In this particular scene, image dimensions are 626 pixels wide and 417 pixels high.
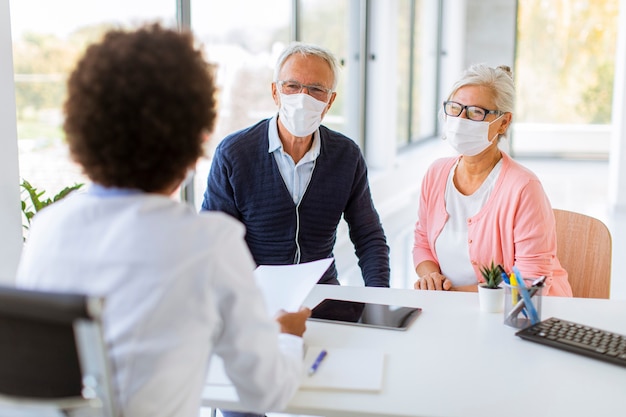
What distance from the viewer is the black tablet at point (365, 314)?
1.66 metres

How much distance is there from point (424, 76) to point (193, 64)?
8136 mm

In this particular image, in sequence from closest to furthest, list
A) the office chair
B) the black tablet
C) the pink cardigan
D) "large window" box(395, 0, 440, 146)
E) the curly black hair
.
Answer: the office chair
the curly black hair
the black tablet
the pink cardigan
"large window" box(395, 0, 440, 146)

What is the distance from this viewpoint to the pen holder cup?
63.3 inches

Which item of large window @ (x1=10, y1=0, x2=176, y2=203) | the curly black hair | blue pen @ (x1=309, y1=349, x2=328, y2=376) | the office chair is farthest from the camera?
large window @ (x1=10, y1=0, x2=176, y2=203)

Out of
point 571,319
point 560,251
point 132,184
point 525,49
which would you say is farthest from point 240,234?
point 525,49

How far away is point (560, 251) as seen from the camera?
7.18ft

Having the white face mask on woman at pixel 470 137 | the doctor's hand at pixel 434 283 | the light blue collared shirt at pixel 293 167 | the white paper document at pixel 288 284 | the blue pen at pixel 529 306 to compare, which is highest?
the white face mask on woman at pixel 470 137

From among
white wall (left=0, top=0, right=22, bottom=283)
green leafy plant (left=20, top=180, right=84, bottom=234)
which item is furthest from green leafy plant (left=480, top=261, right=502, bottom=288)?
white wall (left=0, top=0, right=22, bottom=283)

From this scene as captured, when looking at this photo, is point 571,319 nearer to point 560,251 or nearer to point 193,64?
point 560,251

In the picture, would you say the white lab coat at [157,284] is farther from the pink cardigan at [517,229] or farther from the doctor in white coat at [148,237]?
the pink cardigan at [517,229]

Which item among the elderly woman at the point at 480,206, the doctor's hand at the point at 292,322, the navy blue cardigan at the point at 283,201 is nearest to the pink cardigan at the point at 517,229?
the elderly woman at the point at 480,206

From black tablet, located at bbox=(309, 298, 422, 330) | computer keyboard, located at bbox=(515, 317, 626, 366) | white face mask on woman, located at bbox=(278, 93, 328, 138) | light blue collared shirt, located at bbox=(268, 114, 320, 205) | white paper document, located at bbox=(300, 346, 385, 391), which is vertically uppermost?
white face mask on woman, located at bbox=(278, 93, 328, 138)

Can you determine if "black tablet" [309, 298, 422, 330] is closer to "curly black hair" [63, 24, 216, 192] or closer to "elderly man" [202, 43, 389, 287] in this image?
"elderly man" [202, 43, 389, 287]

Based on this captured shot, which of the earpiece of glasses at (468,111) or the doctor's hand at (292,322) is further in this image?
the earpiece of glasses at (468,111)
